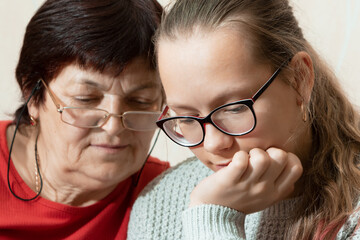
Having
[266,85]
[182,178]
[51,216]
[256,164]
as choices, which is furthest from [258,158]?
[51,216]

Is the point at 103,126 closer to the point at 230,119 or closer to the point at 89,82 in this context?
the point at 89,82

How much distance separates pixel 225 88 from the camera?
1107mm

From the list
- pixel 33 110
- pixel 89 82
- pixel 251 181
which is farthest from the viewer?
pixel 33 110

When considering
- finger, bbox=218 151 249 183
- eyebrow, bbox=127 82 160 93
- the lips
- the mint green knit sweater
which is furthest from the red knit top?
finger, bbox=218 151 249 183

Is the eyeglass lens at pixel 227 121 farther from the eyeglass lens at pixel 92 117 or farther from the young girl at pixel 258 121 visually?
the eyeglass lens at pixel 92 117

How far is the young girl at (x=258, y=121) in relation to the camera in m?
1.13

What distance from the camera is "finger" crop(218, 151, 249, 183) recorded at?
117cm

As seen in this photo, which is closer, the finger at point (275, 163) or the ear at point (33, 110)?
the finger at point (275, 163)

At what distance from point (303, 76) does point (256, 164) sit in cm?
24

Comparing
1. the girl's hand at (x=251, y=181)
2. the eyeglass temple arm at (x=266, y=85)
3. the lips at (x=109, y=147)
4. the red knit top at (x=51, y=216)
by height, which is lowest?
the red knit top at (x=51, y=216)

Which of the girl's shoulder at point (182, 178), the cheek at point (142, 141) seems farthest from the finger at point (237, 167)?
the cheek at point (142, 141)

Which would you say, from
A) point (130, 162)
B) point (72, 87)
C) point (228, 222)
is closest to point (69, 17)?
point (72, 87)

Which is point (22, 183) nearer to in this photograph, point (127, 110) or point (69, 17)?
point (127, 110)

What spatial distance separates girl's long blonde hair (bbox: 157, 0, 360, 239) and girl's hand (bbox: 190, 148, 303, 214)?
0.31 feet
